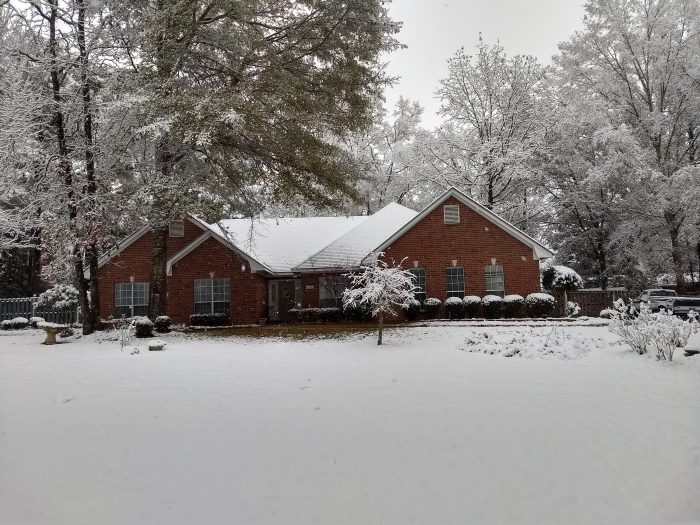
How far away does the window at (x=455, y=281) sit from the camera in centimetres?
2117

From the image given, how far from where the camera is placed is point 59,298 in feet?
76.1

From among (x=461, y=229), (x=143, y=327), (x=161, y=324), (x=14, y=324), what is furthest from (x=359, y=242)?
(x=14, y=324)

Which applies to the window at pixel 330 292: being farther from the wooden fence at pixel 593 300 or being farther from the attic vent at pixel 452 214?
the wooden fence at pixel 593 300

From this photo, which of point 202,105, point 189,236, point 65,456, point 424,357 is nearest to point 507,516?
point 65,456

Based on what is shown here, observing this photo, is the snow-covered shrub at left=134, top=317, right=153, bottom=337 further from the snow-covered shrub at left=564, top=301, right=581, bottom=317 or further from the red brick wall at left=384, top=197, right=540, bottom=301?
the snow-covered shrub at left=564, top=301, right=581, bottom=317

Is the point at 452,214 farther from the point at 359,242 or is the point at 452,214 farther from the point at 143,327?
the point at 143,327

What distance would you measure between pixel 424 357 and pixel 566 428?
16.8 feet

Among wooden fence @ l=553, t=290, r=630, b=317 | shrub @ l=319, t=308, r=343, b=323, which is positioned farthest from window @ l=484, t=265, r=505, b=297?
shrub @ l=319, t=308, r=343, b=323

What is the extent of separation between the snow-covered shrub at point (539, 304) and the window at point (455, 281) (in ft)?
9.67

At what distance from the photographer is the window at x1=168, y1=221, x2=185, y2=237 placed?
23375mm

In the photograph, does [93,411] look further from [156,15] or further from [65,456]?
[156,15]

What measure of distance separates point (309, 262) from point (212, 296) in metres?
5.23

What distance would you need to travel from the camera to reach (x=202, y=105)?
11.1 meters

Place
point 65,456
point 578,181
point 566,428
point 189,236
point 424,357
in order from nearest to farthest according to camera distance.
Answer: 1. point 65,456
2. point 566,428
3. point 424,357
4. point 189,236
5. point 578,181
